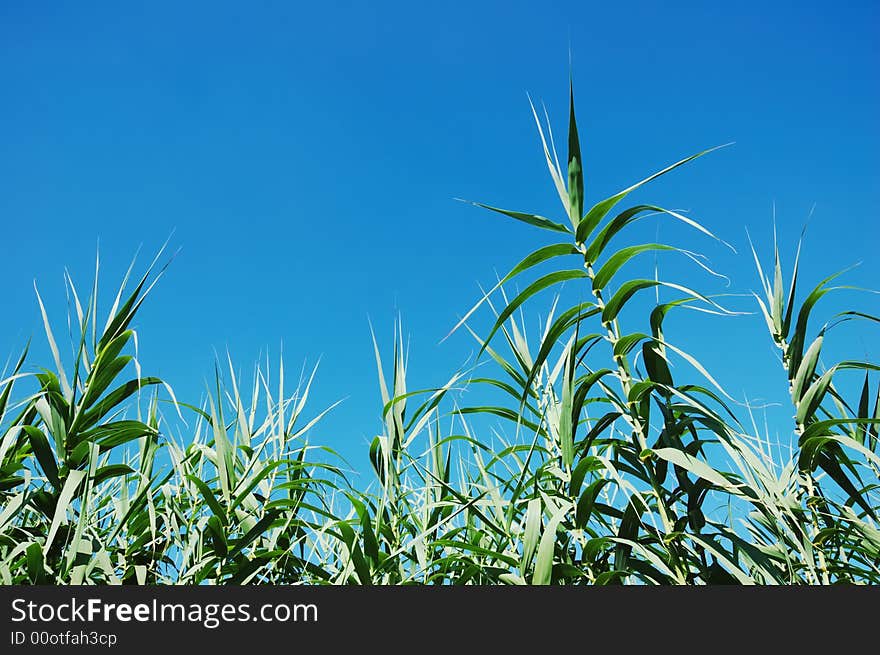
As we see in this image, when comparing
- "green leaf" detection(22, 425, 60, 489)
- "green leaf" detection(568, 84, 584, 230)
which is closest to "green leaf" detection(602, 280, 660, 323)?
"green leaf" detection(568, 84, 584, 230)

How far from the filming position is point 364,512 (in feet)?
3.84

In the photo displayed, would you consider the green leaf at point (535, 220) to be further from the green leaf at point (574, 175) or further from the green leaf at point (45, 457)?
the green leaf at point (45, 457)

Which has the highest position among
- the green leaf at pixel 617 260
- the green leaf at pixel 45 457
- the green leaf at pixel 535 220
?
the green leaf at pixel 535 220

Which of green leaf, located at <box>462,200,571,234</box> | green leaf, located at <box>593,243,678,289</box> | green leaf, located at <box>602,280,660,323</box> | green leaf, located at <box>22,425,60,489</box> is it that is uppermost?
green leaf, located at <box>462,200,571,234</box>

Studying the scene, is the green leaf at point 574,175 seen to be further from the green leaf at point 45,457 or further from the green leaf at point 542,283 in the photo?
the green leaf at point 45,457

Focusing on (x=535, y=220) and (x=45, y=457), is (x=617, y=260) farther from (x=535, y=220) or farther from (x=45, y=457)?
(x=45, y=457)

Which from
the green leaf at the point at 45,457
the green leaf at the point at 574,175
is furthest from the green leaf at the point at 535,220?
the green leaf at the point at 45,457

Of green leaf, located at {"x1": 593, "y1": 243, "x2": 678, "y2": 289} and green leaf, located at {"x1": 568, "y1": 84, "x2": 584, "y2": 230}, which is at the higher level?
green leaf, located at {"x1": 568, "y1": 84, "x2": 584, "y2": 230}

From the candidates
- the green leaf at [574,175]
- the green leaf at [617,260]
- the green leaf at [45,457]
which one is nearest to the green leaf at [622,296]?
the green leaf at [617,260]

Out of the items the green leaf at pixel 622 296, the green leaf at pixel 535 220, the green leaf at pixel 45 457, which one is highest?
→ the green leaf at pixel 535 220

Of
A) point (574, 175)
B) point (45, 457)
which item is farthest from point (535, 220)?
point (45, 457)

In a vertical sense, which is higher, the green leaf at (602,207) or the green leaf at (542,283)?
the green leaf at (602,207)

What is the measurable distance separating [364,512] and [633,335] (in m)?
0.57

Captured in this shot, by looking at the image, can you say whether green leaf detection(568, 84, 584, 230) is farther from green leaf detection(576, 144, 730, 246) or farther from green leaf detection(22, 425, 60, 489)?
green leaf detection(22, 425, 60, 489)
